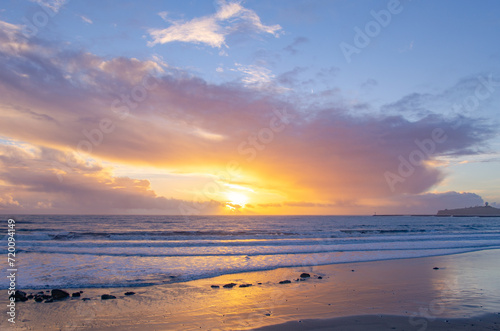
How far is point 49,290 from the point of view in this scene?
12945mm

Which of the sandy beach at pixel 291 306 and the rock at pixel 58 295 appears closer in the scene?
the sandy beach at pixel 291 306

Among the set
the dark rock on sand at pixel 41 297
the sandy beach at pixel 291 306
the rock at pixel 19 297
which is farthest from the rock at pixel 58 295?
the rock at pixel 19 297

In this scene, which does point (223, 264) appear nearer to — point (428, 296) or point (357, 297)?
point (357, 297)

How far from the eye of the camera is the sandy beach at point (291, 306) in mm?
8680

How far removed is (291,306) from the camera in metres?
10.4

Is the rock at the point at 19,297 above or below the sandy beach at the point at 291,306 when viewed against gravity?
above

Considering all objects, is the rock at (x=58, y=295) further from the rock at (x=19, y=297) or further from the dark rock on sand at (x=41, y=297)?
the rock at (x=19, y=297)

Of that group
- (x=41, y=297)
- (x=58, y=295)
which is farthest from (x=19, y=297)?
(x=58, y=295)

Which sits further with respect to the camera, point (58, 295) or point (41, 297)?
Answer: point (58, 295)

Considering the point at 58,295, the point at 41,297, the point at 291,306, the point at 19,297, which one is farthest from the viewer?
the point at 58,295

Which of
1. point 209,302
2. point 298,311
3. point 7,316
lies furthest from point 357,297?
point 7,316

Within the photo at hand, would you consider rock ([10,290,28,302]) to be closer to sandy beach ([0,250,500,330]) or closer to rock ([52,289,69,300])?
sandy beach ([0,250,500,330])

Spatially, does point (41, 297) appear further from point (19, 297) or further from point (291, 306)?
point (291, 306)

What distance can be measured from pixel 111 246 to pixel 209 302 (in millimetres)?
22135
